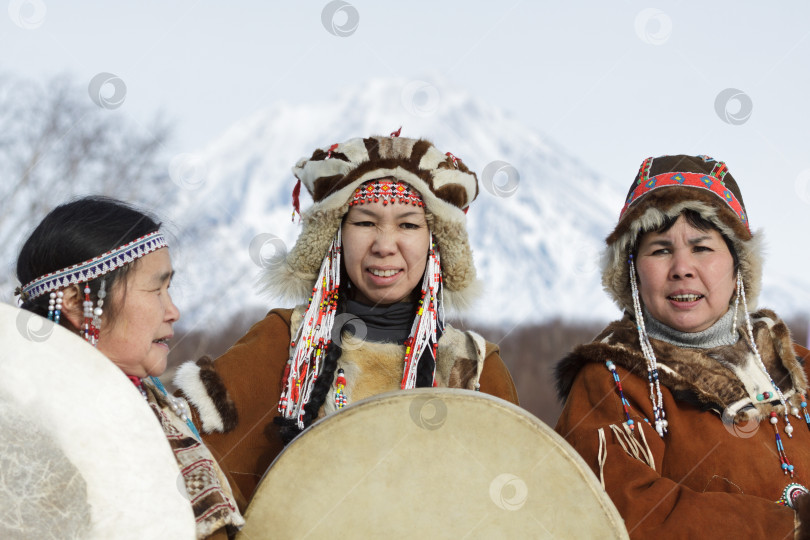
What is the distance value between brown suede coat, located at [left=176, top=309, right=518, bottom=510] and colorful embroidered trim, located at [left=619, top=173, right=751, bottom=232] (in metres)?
0.81

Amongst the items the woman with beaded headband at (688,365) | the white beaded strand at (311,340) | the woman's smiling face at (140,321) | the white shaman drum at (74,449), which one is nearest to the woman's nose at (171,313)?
the woman's smiling face at (140,321)

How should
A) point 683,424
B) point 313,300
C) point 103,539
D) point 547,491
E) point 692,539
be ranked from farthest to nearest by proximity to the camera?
point 313,300
point 683,424
point 692,539
point 547,491
point 103,539

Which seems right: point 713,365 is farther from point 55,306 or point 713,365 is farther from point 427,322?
point 55,306

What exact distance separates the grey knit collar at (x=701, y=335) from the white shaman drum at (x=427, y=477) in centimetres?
106

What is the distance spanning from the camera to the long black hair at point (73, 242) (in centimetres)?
200

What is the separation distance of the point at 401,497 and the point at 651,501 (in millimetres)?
820

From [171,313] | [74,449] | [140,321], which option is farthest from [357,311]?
[74,449]

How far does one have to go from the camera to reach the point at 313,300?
10.0ft

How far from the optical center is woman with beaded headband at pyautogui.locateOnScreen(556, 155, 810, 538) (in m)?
2.57

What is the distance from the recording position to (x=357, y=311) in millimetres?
3043

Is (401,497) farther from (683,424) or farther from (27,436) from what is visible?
(683,424)

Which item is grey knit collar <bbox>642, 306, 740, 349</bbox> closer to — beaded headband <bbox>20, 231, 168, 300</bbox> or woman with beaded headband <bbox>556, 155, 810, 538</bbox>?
woman with beaded headband <bbox>556, 155, 810, 538</bbox>

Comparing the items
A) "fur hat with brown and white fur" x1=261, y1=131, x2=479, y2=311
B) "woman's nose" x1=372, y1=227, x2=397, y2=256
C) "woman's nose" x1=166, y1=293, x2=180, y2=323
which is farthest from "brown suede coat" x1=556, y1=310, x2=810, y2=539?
"woman's nose" x1=166, y1=293, x2=180, y2=323

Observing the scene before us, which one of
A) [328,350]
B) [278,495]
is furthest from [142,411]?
[328,350]
